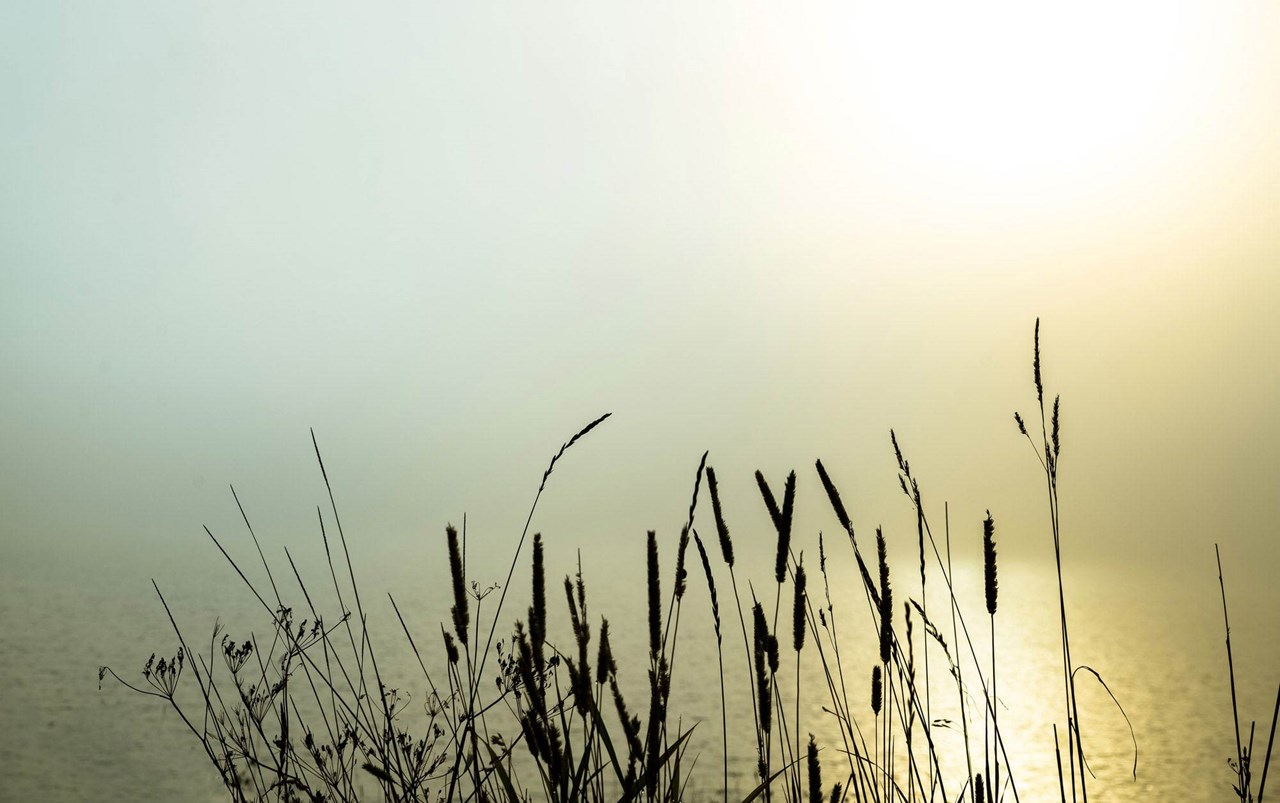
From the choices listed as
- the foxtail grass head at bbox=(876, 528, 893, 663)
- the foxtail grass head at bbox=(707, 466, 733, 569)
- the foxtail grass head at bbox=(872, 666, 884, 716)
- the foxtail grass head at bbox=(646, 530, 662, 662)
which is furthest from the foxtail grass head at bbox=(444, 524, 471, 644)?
the foxtail grass head at bbox=(872, 666, 884, 716)

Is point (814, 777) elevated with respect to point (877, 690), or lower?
elevated

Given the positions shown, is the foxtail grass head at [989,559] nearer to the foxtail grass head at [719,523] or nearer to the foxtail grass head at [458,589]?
the foxtail grass head at [719,523]

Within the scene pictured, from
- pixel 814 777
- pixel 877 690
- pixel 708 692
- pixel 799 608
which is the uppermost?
pixel 799 608

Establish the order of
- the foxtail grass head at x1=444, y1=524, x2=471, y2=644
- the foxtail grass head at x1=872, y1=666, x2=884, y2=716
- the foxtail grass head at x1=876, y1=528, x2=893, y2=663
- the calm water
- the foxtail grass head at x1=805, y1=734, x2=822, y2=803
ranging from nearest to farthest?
the foxtail grass head at x1=805, y1=734, x2=822, y2=803, the foxtail grass head at x1=444, y1=524, x2=471, y2=644, the foxtail grass head at x1=876, y1=528, x2=893, y2=663, the foxtail grass head at x1=872, y1=666, x2=884, y2=716, the calm water

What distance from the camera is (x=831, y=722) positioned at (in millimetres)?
30562

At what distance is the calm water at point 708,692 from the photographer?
20000 mm

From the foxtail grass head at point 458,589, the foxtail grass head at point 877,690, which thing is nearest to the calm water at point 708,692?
the foxtail grass head at point 877,690

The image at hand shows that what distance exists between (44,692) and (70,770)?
10315 millimetres

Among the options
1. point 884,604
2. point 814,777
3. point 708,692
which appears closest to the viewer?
point 814,777

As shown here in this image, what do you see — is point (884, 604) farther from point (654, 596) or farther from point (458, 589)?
point (458, 589)

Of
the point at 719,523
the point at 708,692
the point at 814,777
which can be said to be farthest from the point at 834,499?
the point at 708,692

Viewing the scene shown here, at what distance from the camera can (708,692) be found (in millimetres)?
30734

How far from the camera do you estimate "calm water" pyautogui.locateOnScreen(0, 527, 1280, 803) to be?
65.6 ft

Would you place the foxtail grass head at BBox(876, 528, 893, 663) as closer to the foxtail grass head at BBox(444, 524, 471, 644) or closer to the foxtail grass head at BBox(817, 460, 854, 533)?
the foxtail grass head at BBox(817, 460, 854, 533)
